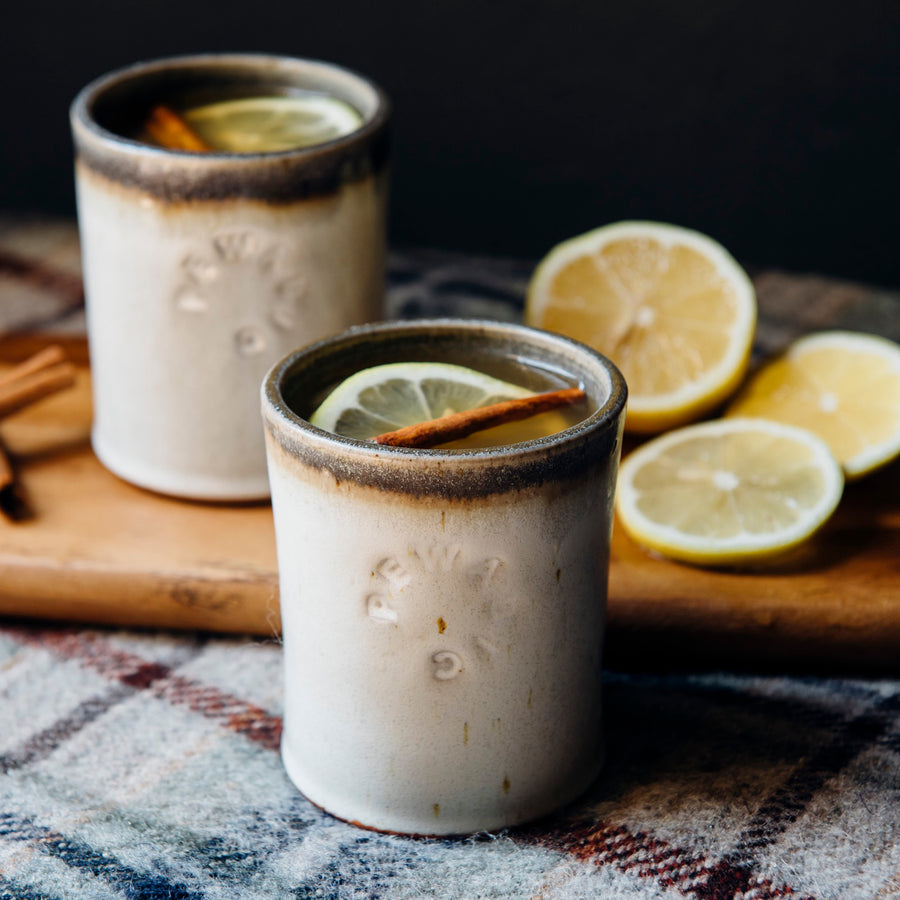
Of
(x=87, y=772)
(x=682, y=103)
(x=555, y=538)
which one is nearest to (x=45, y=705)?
(x=87, y=772)

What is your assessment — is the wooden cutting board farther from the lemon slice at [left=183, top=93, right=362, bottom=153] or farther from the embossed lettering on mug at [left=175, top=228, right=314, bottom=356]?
the lemon slice at [left=183, top=93, right=362, bottom=153]

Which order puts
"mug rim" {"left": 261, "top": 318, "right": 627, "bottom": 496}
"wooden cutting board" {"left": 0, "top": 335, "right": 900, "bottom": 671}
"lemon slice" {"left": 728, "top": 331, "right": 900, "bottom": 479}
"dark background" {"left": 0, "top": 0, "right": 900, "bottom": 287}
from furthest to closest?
"dark background" {"left": 0, "top": 0, "right": 900, "bottom": 287}, "lemon slice" {"left": 728, "top": 331, "right": 900, "bottom": 479}, "wooden cutting board" {"left": 0, "top": 335, "right": 900, "bottom": 671}, "mug rim" {"left": 261, "top": 318, "right": 627, "bottom": 496}

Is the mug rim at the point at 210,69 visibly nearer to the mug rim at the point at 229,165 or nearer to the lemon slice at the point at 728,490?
the mug rim at the point at 229,165

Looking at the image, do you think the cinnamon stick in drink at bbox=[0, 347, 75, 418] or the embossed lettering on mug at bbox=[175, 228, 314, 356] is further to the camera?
the cinnamon stick in drink at bbox=[0, 347, 75, 418]

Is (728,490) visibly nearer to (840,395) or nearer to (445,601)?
(840,395)

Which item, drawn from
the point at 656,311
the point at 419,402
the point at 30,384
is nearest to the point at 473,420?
the point at 419,402

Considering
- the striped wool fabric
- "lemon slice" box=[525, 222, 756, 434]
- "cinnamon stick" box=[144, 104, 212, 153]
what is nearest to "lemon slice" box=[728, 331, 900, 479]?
"lemon slice" box=[525, 222, 756, 434]
